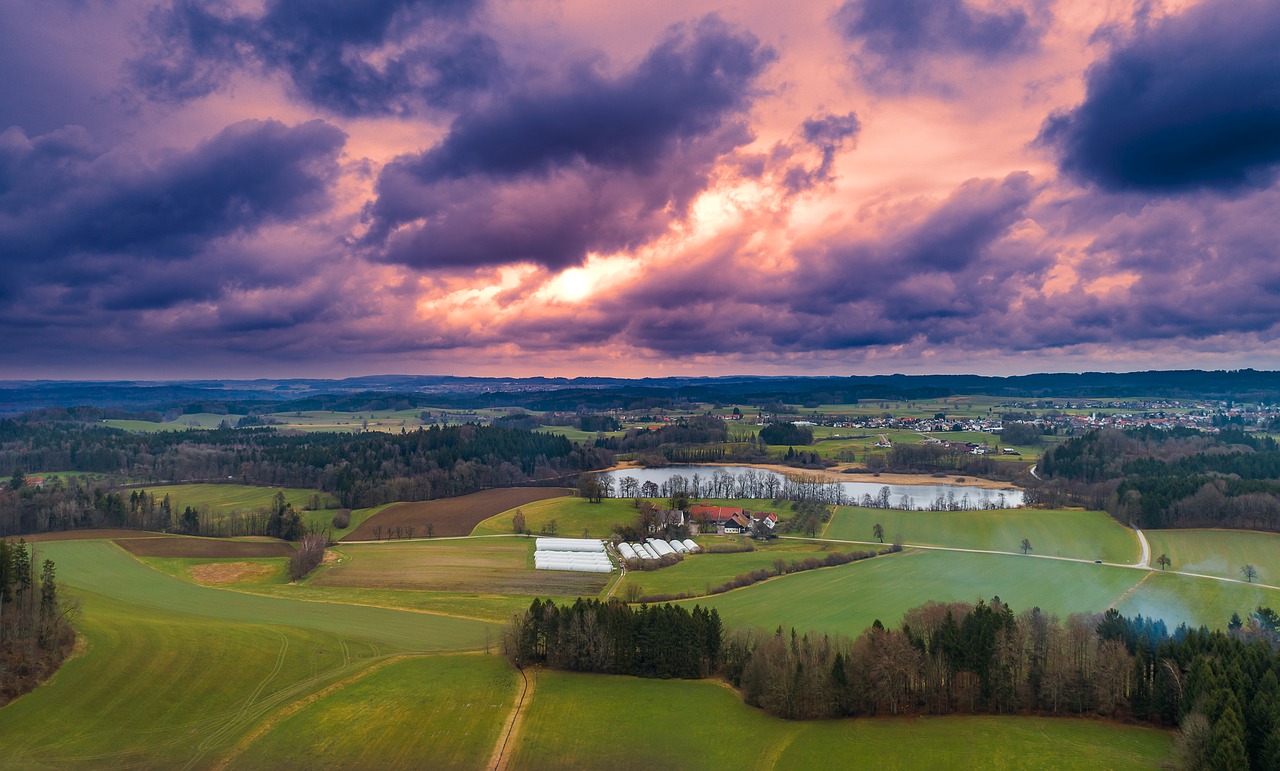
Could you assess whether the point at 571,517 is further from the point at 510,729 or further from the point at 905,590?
the point at 510,729

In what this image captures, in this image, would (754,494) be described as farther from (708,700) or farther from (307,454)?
(307,454)

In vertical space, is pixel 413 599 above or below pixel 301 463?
below

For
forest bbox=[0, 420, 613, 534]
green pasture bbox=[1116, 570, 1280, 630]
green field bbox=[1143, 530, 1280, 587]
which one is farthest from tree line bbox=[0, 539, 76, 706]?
green field bbox=[1143, 530, 1280, 587]

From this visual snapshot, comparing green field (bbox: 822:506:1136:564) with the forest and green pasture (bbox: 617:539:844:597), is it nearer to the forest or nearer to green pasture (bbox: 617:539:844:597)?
green pasture (bbox: 617:539:844:597)

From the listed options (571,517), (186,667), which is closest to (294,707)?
(186,667)

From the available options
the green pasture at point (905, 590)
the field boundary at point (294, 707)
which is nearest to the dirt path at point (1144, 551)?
the green pasture at point (905, 590)
